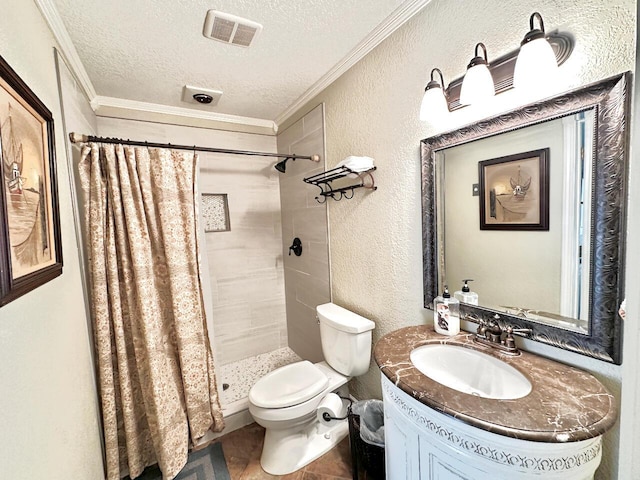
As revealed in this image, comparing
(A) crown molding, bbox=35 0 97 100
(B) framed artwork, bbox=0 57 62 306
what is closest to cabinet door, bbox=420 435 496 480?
(B) framed artwork, bbox=0 57 62 306

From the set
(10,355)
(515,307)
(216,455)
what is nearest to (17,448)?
(10,355)

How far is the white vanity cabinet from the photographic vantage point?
65cm

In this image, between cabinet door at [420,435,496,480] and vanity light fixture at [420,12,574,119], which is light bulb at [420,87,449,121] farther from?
cabinet door at [420,435,496,480]

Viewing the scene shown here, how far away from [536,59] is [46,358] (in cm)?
177

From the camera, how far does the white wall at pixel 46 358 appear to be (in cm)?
66

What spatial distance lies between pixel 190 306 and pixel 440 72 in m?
1.80

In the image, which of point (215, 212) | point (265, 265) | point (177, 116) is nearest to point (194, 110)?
point (177, 116)

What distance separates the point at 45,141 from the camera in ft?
3.19

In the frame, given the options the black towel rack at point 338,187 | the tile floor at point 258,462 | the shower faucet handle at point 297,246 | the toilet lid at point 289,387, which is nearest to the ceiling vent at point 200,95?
the black towel rack at point 338,187

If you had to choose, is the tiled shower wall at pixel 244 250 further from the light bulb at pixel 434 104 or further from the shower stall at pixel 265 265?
the light bulb at pixel 434 104

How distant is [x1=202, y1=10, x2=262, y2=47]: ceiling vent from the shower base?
6.67 ft

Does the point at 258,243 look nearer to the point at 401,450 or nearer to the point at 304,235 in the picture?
the point at 304,235

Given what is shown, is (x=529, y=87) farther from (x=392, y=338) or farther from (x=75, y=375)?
(x=75, y=375)

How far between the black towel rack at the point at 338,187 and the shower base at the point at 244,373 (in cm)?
147
